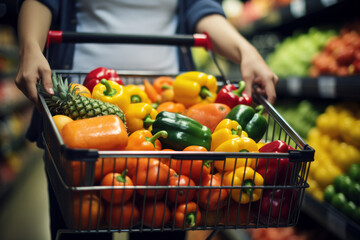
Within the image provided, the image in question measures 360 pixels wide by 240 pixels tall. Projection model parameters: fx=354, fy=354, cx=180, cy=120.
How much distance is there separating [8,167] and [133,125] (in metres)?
3.47

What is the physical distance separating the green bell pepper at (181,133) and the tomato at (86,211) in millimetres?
322

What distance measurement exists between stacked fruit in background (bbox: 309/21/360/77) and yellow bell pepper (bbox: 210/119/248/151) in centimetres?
142

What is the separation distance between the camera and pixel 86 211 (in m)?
0.78

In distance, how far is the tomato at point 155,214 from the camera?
82 centimetres

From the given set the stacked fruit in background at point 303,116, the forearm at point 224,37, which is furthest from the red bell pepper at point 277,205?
the stacked fruit in background at point 303,116

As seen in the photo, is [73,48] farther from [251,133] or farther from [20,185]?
[20,185]

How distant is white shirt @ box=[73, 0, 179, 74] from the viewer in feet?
4.95

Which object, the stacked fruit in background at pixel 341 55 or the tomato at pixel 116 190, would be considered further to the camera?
the stacked fruit in background at pixel 341 55

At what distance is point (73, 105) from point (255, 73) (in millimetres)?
679

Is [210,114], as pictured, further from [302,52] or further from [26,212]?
[26,212]

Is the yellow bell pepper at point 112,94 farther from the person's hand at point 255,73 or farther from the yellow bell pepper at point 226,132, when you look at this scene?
the person's hand at point 255,73

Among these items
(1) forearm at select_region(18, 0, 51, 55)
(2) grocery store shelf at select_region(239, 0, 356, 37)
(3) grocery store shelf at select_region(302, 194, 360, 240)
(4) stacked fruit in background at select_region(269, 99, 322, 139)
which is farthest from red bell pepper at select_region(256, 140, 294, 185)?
(4) stacked fruit in background at select_region(269, 99, 322, 139)

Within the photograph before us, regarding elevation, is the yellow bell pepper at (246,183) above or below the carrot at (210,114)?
below

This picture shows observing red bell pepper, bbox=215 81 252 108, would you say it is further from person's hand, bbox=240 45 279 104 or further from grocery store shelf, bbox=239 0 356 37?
grocery store shelf, bbox=239 0 356 37
